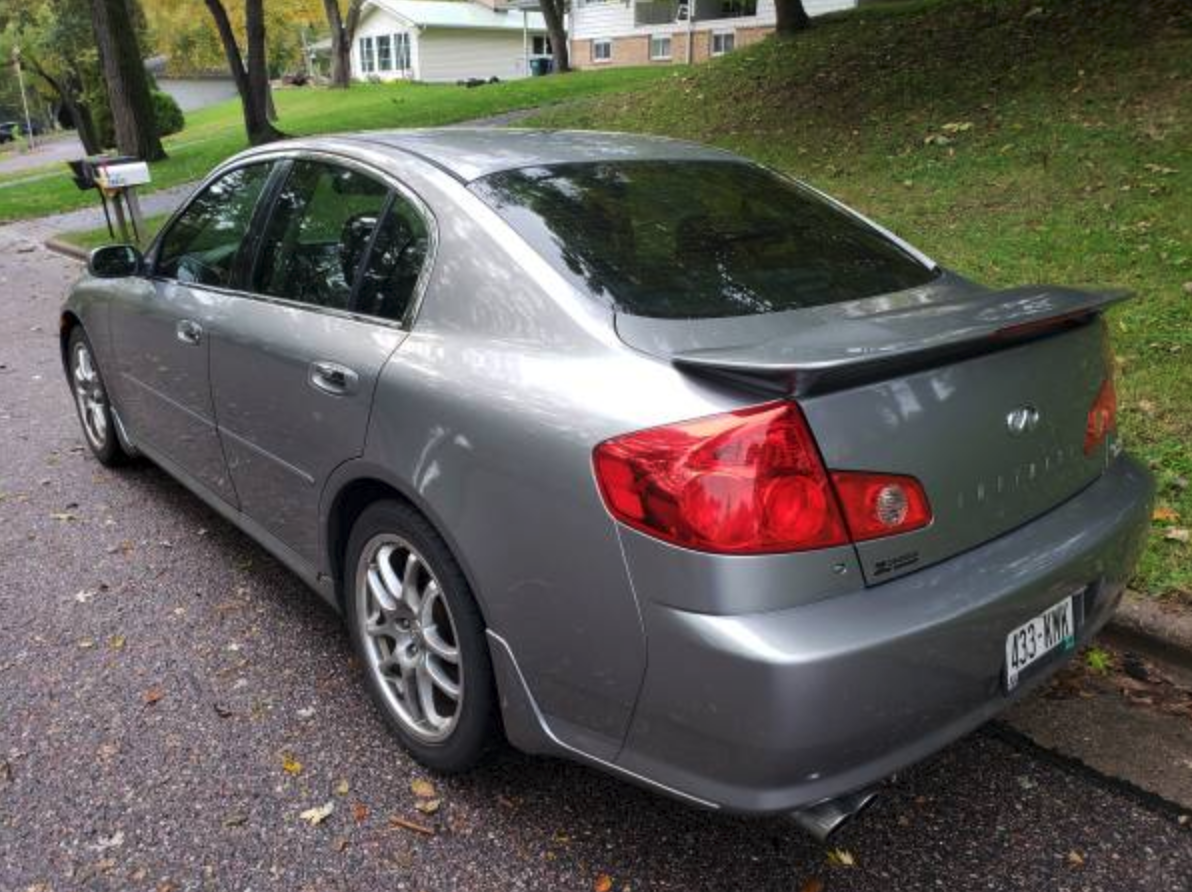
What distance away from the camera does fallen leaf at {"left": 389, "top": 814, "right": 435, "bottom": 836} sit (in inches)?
100

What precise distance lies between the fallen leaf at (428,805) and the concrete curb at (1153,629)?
2.14 m

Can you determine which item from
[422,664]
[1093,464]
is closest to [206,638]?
[422,664]

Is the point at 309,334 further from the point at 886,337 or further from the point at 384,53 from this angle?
the point at 384,53

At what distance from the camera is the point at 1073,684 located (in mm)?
3102

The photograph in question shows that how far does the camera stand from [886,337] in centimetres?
210

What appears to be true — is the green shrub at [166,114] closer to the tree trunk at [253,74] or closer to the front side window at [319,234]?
the tree trunk at [253,74]

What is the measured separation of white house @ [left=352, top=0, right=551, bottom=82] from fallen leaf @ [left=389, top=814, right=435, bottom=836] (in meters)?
49.6

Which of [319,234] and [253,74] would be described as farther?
[253,74]

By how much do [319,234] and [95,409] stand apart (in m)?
2.46

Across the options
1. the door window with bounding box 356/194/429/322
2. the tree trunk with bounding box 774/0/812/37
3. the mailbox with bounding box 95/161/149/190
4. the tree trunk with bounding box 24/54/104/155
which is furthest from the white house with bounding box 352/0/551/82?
the door window with bounding box 356/194/429/322

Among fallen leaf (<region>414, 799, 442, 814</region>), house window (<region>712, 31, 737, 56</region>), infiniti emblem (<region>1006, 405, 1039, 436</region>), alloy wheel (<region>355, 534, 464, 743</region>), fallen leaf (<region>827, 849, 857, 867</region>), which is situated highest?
house window (<region>712, 31, 737, 56</region>)

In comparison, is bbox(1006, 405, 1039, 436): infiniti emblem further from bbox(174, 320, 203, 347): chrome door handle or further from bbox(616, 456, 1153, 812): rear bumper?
bbox(174, 320, 203, 347): chrome door handle

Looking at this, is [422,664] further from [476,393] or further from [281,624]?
[281,624]

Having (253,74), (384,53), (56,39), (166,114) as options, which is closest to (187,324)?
(253,74)
